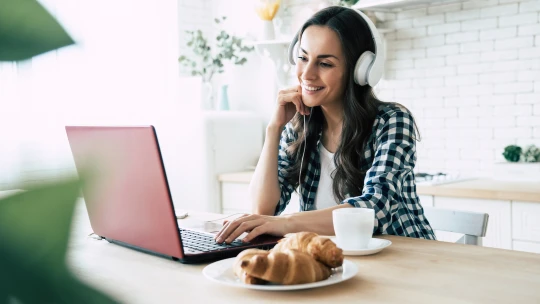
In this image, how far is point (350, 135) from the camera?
207 centimetres

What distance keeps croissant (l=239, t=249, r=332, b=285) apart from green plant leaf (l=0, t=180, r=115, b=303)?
0.87 metres

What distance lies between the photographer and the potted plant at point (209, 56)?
173 inches

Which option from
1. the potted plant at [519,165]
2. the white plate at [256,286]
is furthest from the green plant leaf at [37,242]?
the potted plant at [519,165]

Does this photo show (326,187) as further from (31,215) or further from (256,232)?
(31,215)

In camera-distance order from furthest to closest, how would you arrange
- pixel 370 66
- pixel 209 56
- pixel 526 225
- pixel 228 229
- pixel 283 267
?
pixel 209 56 → pixel 526 225 → pixel 370 66 → pixel 228 229 → pixel 283 267

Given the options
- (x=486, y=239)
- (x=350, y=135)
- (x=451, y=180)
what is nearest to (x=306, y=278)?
(x=350, y=135)

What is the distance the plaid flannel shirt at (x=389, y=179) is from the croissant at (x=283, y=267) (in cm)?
63

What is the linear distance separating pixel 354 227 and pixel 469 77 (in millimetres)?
2464

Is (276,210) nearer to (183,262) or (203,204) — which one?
(183,262)

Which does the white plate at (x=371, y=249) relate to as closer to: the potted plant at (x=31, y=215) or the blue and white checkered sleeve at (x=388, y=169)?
the blue and white checkered sleeve at (x=388, y=169)

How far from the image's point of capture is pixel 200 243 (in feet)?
4.77

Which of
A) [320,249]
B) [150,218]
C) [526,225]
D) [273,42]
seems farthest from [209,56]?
[320,249]

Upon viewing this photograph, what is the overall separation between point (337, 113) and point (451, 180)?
48.4 inches

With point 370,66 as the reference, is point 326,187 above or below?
below
